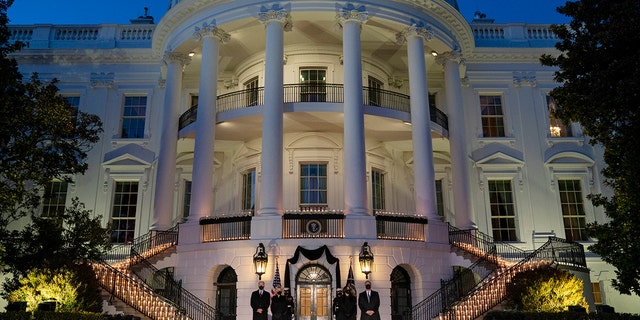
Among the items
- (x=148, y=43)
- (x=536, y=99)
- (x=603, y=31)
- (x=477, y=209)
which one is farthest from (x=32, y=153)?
(x=536, y=99)

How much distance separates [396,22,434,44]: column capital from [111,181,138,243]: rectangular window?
1323cm

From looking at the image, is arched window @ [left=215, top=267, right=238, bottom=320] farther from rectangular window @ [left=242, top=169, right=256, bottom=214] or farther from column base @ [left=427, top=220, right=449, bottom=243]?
column base @ [left=427, top=220, right=449, bottom=243]

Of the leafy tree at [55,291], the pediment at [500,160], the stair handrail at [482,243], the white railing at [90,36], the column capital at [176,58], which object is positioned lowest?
the leafy tree at [55,291]

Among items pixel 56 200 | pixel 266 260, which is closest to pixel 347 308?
pixel 266 260

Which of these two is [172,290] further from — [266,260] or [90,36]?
[90,36]

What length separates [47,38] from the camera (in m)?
25.9

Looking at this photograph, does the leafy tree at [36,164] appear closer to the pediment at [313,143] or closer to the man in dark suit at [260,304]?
the man in dark suit at [260,304]

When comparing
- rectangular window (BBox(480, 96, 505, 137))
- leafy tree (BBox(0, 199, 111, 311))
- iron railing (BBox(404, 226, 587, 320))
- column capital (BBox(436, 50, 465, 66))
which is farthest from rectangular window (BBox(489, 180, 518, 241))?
leafy tree (BBox(0, 199, 111, 311))

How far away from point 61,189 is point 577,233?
23.0 meters

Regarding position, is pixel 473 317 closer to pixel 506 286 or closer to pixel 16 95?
pixel 506 286

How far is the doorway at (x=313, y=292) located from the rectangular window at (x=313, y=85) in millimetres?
7433

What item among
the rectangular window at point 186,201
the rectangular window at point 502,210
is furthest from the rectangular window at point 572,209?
the rectangular window at point 186,201

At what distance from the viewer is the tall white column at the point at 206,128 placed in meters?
18.7

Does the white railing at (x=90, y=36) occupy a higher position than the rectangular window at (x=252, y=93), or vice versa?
the white railing at (x=90, y=36)
